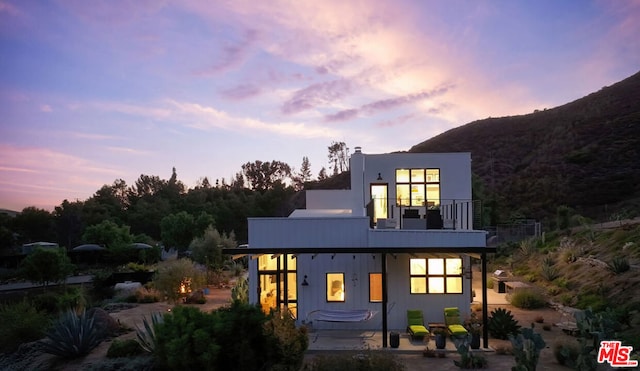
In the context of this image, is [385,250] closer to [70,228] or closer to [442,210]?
[442,210]

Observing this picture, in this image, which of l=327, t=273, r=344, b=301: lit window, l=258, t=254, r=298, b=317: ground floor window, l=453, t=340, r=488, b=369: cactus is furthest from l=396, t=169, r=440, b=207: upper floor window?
l=453, t=340, r=488, b=369: cactus

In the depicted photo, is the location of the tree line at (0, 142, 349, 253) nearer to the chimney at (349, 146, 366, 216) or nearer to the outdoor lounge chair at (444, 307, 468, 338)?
the chimney at (349, 146, 366, 216)

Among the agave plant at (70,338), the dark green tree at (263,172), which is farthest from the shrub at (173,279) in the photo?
the dark green tree at (263,172)

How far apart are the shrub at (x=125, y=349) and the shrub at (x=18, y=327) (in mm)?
2629

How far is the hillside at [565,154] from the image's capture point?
37.5 metres

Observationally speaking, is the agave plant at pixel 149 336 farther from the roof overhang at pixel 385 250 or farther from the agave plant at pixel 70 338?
the roof overhang at pixel 385 250

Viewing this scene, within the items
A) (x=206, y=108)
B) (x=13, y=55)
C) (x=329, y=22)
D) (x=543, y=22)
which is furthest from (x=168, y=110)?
(x=543, y=22)

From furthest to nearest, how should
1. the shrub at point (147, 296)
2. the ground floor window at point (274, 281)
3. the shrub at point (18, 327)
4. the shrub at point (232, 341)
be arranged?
the shrub at point (147, 296), the ground floor window at point (274, 281), the shrub at point (18, 327), the shrub at point (232, 341)

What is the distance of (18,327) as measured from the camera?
11758mm

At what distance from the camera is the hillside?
37.5 metres

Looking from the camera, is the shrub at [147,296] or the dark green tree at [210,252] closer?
the shrub at [147,296]

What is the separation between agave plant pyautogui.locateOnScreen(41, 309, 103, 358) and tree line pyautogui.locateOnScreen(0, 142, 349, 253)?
22.0 metres

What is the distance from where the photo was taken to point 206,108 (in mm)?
25250

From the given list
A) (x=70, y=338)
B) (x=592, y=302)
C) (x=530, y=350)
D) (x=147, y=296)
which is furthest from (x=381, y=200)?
(x=147, y=296)
